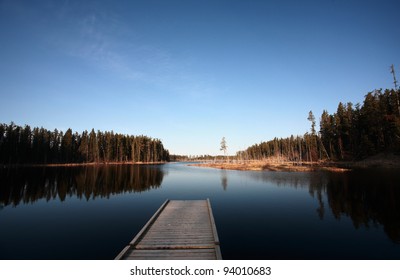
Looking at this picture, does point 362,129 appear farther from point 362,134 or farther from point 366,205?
point 366,205

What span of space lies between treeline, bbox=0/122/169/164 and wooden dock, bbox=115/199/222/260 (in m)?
103

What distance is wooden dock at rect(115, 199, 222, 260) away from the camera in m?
10.5

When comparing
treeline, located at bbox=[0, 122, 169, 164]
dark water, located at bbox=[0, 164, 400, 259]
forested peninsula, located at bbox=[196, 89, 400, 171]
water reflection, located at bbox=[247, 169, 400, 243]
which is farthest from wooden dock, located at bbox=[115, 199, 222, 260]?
treeline, located at bbox=[0, 122, 169, 164]

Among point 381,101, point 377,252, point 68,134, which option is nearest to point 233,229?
point 377,252

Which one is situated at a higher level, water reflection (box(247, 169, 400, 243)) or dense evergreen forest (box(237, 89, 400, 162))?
dense evergreen forest (box(237, 89, 400, 162))

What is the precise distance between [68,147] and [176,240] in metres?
120

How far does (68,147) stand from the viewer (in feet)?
367

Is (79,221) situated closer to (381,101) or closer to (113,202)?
(113,202)

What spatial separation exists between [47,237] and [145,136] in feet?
481

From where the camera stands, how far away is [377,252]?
40.9 ft

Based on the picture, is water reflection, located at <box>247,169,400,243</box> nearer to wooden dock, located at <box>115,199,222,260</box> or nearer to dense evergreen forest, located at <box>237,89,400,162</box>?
wooden dock, located at <box>115,199,222,260</box>

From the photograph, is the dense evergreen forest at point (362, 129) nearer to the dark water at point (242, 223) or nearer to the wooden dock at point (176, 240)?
the dark water at point (242, 223)

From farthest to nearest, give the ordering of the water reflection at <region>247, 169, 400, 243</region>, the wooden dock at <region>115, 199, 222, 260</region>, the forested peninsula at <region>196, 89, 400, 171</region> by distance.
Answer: the forested peninsula at <region>196, 89, 400, 171</region> < the water reflection at <region>247, 169, 400, 243</region> < the wooden dock at <region>115, 199, 222, 260</region>

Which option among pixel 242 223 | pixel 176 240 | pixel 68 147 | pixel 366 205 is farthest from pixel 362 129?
pixel 68 147
